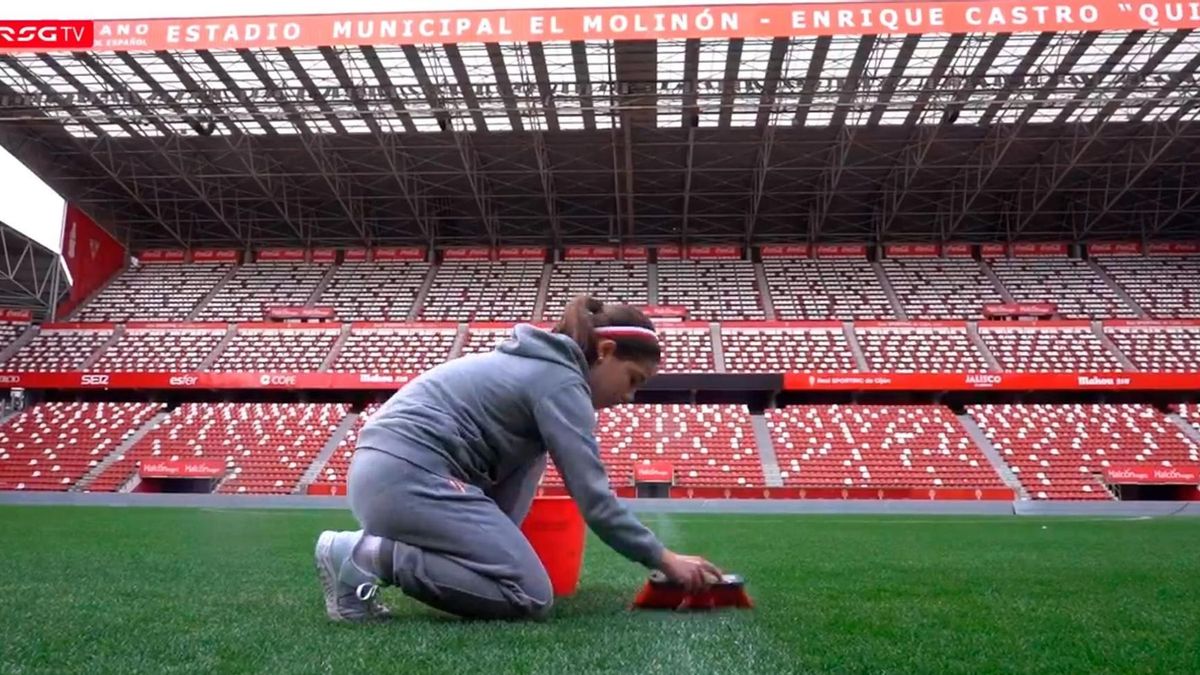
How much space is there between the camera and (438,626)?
2859 mm

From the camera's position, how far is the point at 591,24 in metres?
18.6

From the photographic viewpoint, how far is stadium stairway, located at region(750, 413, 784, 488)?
2247 centimetres

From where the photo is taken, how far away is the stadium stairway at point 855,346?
26.7 m

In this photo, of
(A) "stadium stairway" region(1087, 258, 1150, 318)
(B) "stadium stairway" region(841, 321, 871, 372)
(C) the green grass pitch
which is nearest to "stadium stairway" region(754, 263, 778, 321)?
(B) "stadium stairway" region(841, 321, 871, 372)

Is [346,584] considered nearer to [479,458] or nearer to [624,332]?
[479,458]

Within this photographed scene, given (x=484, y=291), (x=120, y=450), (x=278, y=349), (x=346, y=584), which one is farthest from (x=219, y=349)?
(x=346, y=584)

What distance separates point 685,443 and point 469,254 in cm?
1362

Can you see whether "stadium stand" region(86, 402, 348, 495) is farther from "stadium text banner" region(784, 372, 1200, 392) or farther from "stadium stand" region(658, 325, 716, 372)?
"stadium text banner" region(784, 372, 1200, 392)

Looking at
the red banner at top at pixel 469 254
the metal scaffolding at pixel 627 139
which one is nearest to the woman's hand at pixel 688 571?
the metal scaffolding at pixel 627 139

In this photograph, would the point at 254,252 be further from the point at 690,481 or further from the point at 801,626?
the point at 801,626

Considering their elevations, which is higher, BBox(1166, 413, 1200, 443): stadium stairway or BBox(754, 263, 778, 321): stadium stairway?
BBox(754, 263, 778, 321): stadium stairway

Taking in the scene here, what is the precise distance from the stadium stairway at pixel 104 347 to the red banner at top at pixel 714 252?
19.6 metres

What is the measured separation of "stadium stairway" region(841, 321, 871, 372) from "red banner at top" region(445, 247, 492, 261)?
13178mm

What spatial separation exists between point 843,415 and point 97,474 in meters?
19.8
